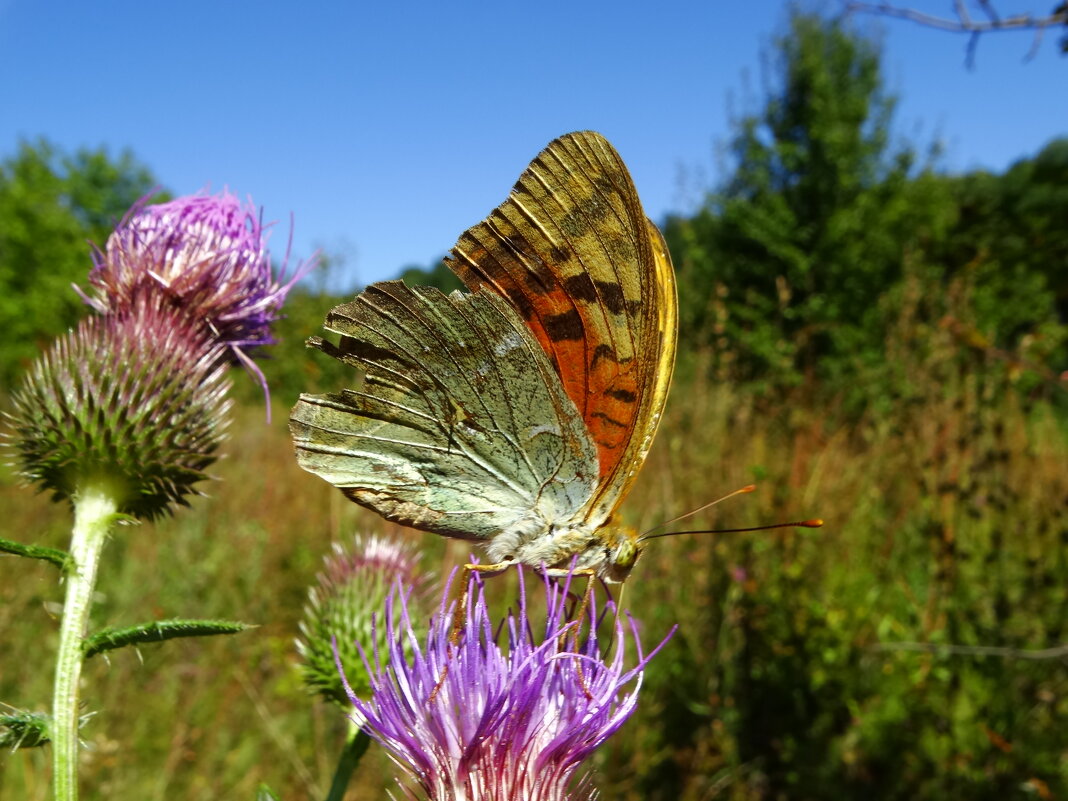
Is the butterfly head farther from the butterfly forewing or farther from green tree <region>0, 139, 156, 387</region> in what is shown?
green tree <region>0, 139, 156, 387</region>

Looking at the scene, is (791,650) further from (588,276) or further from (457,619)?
(457,619)

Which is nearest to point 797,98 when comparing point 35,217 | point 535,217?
point 535,217

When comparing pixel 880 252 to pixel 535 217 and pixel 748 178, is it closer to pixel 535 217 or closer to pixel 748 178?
pixel 748 178

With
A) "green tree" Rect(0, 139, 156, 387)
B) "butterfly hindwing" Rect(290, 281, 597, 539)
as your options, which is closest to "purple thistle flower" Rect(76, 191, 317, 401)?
"butterfly hindwing" Rect(290, 281, 597, 539)

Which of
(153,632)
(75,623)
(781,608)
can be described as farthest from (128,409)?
(781,608)

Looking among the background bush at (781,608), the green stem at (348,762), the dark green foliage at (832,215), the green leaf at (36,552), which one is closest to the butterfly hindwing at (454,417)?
the green stem at (348,762)
